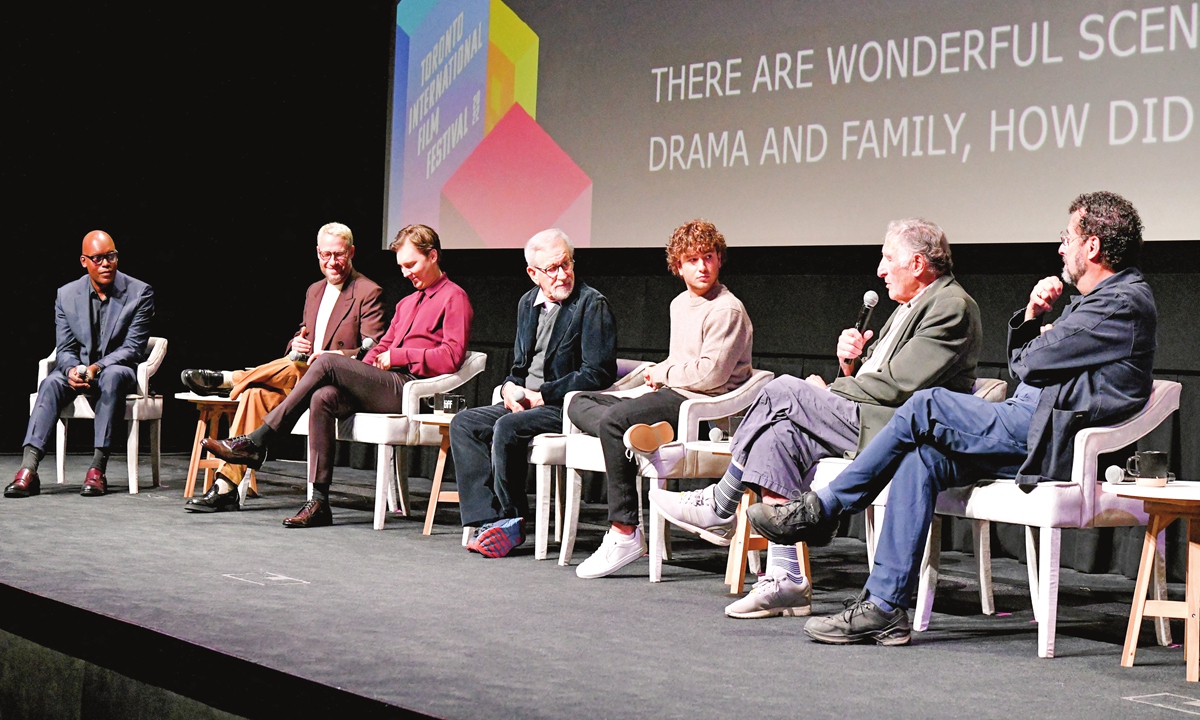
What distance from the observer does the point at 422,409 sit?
530 cm

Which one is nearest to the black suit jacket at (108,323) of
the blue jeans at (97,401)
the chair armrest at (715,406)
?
the blue jeans at (97,401)

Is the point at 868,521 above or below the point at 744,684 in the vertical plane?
above

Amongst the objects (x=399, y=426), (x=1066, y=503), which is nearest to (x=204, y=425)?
(x=399, y=426)

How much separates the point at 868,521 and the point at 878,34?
7.70ft

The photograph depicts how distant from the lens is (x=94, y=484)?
5598 mm

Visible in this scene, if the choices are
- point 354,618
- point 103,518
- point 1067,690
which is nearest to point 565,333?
point 354,618

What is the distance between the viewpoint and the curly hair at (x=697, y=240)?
414 cm

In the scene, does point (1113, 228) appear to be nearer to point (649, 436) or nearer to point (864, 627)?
point (864, 627)

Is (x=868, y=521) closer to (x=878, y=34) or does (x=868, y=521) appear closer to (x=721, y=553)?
(x=721, y=553)

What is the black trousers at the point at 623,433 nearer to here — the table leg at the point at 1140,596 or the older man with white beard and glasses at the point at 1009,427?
the older man with white beard and glasses at the point at 1009,427

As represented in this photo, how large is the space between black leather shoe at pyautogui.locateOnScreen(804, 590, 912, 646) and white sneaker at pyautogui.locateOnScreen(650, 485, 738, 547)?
65cm

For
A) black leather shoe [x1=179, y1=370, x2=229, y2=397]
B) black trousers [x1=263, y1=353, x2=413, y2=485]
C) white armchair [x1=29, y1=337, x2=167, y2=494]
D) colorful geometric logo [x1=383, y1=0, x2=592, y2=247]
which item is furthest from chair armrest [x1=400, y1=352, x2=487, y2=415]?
white armchair [x1=29, y1=337, x2=167, y2=494]

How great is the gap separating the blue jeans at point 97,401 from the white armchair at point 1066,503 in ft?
13.1

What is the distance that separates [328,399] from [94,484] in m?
1.40
